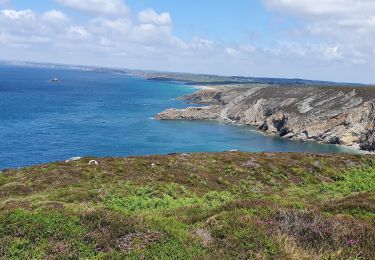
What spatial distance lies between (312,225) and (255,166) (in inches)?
917

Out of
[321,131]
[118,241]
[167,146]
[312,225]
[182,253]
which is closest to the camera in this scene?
[182,253]

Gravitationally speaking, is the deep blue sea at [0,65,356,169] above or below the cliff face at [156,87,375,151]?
below

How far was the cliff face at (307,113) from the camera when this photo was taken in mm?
124375

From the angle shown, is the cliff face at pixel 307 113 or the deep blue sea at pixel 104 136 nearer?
the deep blue sea at pixel 104 136

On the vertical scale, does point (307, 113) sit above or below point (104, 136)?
above

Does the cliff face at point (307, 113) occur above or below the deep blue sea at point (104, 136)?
above

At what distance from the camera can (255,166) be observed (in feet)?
109

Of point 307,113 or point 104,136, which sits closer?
point 104,136

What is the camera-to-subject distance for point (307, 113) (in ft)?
463

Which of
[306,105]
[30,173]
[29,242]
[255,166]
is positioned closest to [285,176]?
[255,166]

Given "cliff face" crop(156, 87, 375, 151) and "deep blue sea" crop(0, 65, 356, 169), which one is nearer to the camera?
"deep blue sea" crop(0, 65, 356, 169)

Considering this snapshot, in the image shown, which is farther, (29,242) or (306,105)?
(306,105)

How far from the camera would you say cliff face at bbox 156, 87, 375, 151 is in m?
124

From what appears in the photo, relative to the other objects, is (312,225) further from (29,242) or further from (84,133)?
(84,133)
